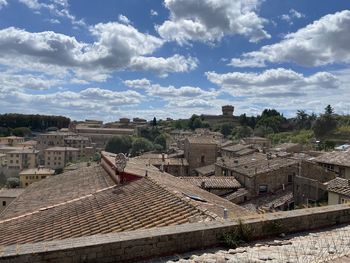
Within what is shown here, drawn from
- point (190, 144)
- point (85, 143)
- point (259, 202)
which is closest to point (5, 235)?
point (259, 202)

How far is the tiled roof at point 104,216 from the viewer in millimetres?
8398

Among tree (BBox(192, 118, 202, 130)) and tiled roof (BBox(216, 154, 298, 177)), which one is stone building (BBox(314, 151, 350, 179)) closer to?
tiled roof (BBox(216, 154, 298, 177))

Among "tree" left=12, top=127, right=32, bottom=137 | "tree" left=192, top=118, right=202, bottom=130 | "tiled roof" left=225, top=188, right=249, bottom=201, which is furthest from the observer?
"tree" left=192, top=118, right=202, bottom=130

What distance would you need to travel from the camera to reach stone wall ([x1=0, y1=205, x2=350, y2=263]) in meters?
5.39

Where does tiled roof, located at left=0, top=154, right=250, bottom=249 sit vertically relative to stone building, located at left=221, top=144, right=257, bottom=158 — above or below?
above

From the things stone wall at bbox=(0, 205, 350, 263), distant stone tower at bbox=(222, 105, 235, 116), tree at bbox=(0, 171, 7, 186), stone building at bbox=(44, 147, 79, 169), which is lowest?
tree at bbox=(0, 171, 7, 186)

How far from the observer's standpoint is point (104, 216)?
31.0ft

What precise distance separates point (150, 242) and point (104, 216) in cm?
364

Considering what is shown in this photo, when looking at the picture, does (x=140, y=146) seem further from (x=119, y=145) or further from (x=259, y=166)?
(x=259, y=166)

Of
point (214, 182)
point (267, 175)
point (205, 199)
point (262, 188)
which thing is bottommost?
point (262, 188)

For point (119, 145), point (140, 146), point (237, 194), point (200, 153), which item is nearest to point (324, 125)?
point (200, 153)

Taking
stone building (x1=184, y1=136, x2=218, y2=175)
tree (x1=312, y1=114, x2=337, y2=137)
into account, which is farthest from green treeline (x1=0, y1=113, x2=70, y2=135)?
tree (x1=312, y1=114, x2=337, y2=137)

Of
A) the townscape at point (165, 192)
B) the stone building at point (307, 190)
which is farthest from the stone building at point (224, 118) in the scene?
the stone building at point (307, 190)

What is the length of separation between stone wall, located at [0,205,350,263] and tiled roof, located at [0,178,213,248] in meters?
1.30
